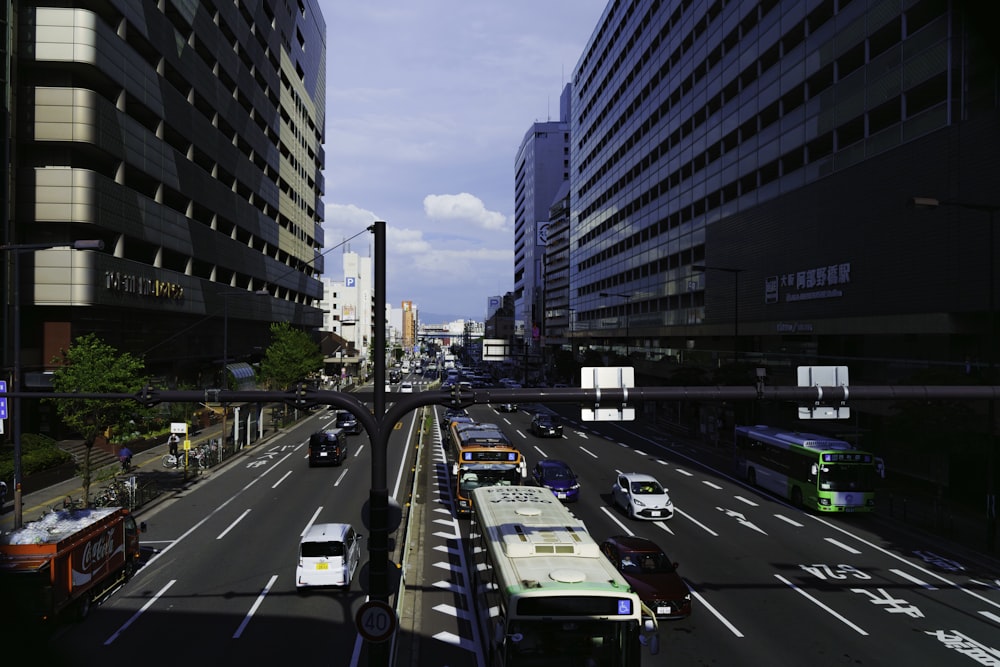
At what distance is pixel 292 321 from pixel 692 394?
83651 millimetres

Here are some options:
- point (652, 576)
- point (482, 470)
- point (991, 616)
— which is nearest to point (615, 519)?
point (482, 470)

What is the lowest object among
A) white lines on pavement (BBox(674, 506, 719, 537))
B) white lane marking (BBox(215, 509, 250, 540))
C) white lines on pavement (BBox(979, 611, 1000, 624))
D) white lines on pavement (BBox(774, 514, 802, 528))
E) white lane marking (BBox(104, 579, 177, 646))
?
white lines on pavement (BBox(774, 514, 802, 528))

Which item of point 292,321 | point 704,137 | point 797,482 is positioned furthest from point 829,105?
point 292,321

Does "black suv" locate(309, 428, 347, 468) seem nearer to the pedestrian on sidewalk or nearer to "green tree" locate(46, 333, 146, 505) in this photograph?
the pedestrian on sidewalk

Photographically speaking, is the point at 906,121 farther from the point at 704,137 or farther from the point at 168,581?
the point at 168,581

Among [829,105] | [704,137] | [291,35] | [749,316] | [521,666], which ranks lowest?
[521,666]

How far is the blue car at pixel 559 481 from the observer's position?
1131 inches

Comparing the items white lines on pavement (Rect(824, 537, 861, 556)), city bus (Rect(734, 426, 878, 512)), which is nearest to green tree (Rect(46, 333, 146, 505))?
white lines on pavement (Rect(824, 537, 861, 556))

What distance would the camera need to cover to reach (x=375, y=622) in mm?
9617

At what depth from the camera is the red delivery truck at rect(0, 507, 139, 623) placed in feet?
48.0

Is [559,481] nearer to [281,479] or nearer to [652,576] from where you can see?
[652,576]

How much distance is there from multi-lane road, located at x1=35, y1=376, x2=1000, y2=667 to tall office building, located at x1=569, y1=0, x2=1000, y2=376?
417 inches

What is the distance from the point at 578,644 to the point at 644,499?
15796mm

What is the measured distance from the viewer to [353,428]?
54469 mm
